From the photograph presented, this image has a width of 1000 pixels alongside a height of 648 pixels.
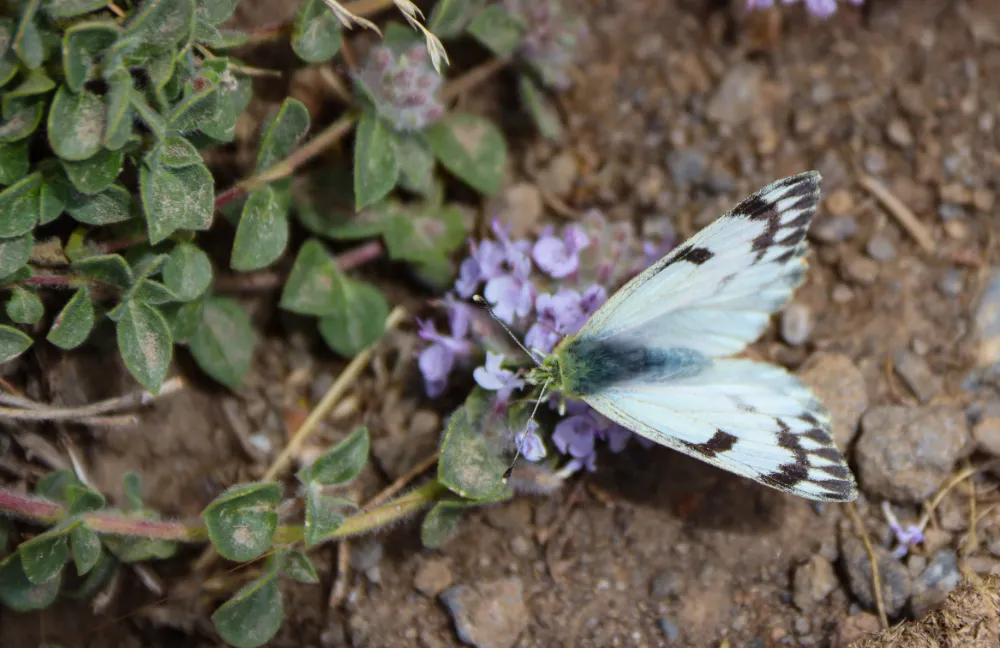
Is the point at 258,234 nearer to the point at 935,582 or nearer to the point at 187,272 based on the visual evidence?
the point at 187,272

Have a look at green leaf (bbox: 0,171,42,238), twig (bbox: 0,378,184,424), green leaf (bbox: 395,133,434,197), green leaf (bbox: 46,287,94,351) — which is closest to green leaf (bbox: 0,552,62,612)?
twig (bbox: 0,378,184,424)

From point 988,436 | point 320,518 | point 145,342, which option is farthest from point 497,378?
point 988,436

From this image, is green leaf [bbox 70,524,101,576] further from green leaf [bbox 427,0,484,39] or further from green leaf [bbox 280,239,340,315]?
A: green leaf [bbox 427,0,484,39]

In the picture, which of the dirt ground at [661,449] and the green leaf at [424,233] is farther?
the green leaf at [424,233]

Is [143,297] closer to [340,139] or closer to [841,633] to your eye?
[340,139]

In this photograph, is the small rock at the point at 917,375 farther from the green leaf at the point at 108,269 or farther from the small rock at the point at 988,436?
the green leaf at the point at 108,269

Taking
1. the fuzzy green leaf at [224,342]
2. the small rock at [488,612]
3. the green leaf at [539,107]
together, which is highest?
the green leaf at [539,107]

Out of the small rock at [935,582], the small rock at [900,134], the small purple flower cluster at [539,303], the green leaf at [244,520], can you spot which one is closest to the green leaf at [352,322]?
the small purple flower cluster at [539,303]

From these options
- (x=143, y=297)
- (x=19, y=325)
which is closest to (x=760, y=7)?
(x=143, y=297)
